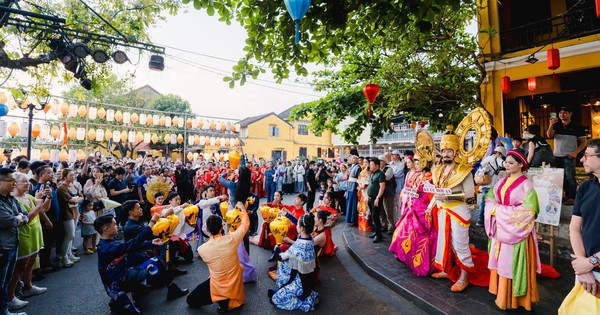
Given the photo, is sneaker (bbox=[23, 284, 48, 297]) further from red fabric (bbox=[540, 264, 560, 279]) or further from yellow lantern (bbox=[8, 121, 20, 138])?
yellow lantern (bbox=[8, 121, 20, 138])

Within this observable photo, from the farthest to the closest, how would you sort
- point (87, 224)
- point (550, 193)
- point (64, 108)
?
point (64, 108) → point (87, 224) → point (550, 193)

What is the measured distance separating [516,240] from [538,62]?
7.45 metres

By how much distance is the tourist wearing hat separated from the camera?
18.5ft

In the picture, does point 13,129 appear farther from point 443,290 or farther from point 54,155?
point 443,290

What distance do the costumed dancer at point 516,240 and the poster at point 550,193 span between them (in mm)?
1460

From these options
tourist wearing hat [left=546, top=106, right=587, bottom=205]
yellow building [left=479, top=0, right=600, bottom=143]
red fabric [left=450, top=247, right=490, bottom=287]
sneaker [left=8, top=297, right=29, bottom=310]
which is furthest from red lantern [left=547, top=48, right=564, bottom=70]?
sneaker [left=8, top=297, right=29, bottom=310]

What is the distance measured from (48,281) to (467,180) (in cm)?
680

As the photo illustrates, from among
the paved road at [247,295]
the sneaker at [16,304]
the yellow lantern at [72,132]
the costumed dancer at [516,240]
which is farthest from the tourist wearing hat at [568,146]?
the yellow lantern at [72,132]

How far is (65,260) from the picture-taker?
17.4 ft

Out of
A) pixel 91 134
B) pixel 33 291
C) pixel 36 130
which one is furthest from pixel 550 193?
pixel 91 134

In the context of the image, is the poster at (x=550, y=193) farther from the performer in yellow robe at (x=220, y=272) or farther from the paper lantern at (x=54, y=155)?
the paper lantern at (x=54, y=155)

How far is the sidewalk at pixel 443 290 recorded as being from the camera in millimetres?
3438

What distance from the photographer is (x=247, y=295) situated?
4.19 m

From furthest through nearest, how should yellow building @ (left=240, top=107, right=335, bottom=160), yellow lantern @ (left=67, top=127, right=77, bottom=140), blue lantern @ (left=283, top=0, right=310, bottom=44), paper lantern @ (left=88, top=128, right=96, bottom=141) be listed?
1. yellow building @ (left=240, top=107, right=335, bottom=160)
2. paper lantern @ (left=88, top=128, right=96, bottom=141)
3. yellow lantern @ (left=67, top=127, right=77, bottom=140)
4. blue lantern @ (left=283, top=0, right=310, bottom=44)
